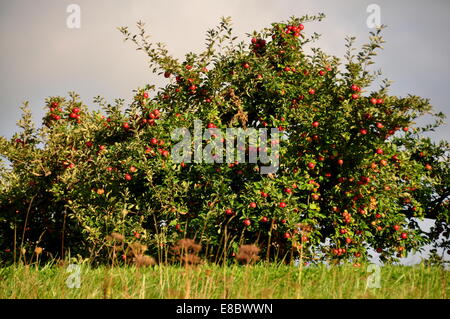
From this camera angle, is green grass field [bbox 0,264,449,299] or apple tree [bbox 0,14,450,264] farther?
apple tree [bbox 0,14,450,264]

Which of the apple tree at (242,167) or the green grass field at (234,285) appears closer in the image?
the green grass field at (234,285)

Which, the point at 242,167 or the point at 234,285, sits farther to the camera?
the point at 242,167

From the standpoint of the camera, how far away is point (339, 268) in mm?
6055

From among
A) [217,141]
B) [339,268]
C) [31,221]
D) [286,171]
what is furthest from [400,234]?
[31,221]

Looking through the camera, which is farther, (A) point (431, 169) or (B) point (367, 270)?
(A) point (431, 169)

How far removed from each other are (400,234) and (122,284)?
242 inches

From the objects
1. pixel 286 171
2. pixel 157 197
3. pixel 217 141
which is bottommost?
pixel 157 197

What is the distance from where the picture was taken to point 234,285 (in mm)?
5000

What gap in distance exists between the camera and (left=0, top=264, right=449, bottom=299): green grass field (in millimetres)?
4516

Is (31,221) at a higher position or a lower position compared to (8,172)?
lower

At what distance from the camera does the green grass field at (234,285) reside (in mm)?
4516
